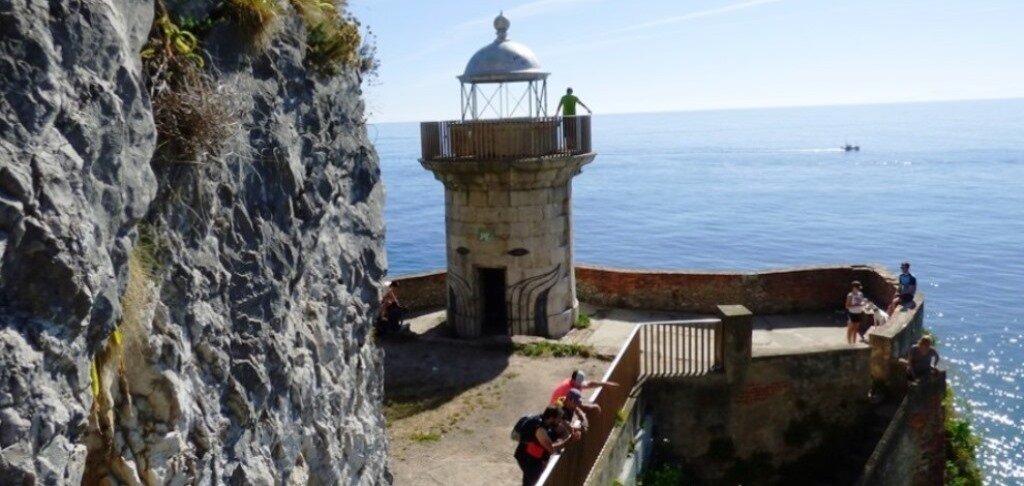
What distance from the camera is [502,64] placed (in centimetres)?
1762

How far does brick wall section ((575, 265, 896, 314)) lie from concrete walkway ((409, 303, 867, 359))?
266mm

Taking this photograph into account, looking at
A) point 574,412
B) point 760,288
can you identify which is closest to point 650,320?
point 760,288

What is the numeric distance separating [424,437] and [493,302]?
20.4ft

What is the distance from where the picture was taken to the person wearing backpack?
9469 mm

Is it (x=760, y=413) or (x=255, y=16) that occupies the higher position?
(x=255, y=16)

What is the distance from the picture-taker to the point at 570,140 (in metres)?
17.7

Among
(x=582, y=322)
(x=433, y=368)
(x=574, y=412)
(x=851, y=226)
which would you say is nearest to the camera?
(x=574, y=412)

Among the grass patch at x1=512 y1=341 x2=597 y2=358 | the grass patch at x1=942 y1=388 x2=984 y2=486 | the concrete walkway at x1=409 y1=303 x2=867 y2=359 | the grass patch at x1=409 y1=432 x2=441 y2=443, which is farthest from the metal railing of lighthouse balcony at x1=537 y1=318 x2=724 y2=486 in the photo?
the grass patch at x1=942 y1=388 x2=984 y2=486

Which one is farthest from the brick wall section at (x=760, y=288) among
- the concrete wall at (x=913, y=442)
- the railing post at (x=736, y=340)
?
the railing post at (x=736, y=340)

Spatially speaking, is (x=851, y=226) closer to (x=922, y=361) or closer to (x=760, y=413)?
(x=922, y=361)

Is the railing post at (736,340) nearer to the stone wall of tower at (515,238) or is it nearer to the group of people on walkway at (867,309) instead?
the group of people on walkway at (867,309)

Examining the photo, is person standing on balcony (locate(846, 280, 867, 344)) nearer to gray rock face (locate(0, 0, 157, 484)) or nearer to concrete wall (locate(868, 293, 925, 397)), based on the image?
concrete wall (locate(868, 293, 925, 397))

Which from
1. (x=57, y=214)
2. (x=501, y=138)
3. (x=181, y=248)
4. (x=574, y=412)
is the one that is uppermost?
(x=57, y=214)

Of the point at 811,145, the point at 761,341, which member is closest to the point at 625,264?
the point at 761,341
